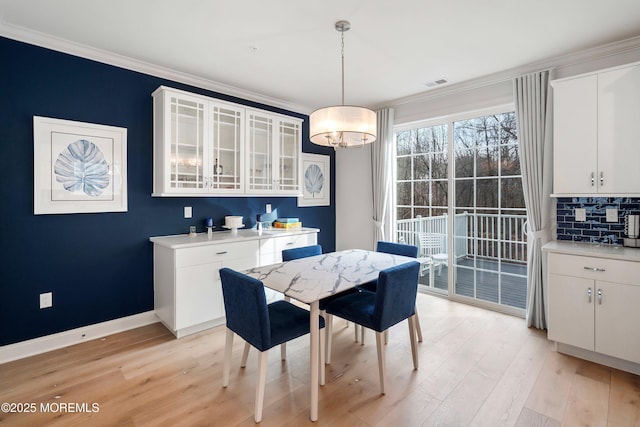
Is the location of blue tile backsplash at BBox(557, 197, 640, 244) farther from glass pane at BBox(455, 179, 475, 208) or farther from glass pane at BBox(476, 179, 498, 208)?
A: glass pane at BBox(455, 179, 475, 208)

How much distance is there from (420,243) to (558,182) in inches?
69.8

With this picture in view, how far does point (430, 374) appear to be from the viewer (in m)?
2.31

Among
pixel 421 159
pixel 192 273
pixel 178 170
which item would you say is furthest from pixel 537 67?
pixel 192 273

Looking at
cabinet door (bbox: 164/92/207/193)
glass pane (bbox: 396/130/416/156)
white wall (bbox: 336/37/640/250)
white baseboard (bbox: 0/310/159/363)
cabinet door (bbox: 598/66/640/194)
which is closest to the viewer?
cabinet door (bbox: 598/66/640/194)

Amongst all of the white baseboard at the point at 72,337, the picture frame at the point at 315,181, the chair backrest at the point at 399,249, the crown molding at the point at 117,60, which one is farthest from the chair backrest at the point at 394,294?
the crown molding at the point at 117,60

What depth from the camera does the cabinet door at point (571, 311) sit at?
244 cm

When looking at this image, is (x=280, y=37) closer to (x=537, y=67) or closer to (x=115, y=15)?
(x=115, y=15)

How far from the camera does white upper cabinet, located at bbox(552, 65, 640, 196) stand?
243cm

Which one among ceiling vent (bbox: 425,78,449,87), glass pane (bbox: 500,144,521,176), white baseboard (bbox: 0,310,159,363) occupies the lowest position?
white baseboard (bbox: 0,310,159,363)

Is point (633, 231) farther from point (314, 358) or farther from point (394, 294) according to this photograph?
point (314, 358)

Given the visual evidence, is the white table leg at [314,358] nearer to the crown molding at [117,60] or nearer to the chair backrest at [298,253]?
the chair backrest at [298,253]

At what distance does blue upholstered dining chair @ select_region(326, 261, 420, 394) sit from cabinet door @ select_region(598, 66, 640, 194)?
1.82 metres

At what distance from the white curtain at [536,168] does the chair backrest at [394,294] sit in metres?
1.66

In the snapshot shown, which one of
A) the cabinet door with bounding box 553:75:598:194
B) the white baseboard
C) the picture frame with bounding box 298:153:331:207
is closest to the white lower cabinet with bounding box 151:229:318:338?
the white baseboard
